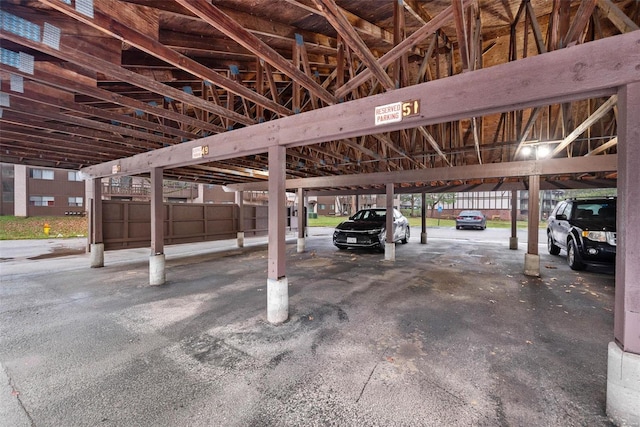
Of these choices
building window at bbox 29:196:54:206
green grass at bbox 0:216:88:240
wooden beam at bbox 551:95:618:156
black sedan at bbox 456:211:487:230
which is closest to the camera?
wooden beam at bbox 551:95:618:156

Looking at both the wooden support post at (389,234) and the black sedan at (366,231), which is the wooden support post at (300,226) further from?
the wooden support post at (389,234)

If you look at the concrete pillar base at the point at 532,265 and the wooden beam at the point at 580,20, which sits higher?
the wooden beam at the point at 580,20

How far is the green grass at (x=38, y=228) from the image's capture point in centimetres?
1467

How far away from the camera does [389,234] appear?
28.2 feet

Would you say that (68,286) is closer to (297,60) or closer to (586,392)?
(297,60)

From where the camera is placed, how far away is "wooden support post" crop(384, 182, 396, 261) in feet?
27.7

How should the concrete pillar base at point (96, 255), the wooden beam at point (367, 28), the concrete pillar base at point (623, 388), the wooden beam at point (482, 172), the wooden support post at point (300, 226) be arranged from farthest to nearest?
the wooden support post at point (300, 226)
the concrete pillar base at point (96, 255)
the wooden beam at point (482, 172)
the wooden beam at point (367, 28)
the concrete pillar base at point (623, 388)

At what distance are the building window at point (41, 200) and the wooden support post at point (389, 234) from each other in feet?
84.3

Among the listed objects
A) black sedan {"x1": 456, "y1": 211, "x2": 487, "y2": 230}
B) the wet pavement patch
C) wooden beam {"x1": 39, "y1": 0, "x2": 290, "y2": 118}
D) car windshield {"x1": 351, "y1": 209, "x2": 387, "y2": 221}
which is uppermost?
wooden beam {"x1": 39, "y1": 0, "x2": 290, "y2": 118}

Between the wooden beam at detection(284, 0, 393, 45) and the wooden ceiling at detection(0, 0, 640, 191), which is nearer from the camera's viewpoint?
the wooden ceiling at detection(0, 0, 640, 191)

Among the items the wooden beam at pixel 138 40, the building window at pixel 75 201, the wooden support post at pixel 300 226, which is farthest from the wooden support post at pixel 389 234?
the building window at pixel 75 201

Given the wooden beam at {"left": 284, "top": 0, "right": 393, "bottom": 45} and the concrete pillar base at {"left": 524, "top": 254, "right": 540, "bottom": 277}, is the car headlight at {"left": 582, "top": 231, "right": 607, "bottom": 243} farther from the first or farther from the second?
the wooden beam at {"left": 284, "top": 0, "right": 393, "bottom": 45}

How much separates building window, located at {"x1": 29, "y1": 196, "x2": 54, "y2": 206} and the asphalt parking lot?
65.0 feet

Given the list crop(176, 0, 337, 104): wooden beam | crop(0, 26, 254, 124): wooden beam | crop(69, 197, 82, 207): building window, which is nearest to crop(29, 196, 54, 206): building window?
crop(69, 197, 82, 207): building window
